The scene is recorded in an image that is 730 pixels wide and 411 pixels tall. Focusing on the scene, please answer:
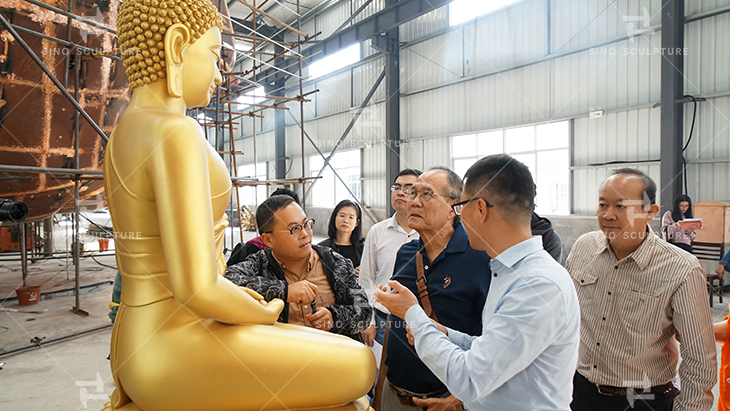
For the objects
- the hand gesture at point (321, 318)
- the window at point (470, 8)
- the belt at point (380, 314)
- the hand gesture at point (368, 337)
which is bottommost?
the hand gesture at point (368, 337)

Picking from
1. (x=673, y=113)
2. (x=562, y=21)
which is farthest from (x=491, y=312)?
(x=562, y=21)

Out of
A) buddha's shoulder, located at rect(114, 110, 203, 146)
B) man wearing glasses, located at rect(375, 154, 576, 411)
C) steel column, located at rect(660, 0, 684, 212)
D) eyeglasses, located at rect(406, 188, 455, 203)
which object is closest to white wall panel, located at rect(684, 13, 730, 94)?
steel column, located at rect(660, 0, 684, 212)

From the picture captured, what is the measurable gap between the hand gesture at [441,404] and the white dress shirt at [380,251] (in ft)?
4.75

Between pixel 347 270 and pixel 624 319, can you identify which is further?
pixel 347 270

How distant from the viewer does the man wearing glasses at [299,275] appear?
192 centimetres

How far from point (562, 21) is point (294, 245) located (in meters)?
10.2

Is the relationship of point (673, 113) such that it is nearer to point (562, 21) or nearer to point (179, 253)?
point (562, 21)

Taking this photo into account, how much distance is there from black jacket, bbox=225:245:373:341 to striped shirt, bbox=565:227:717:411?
1.19m

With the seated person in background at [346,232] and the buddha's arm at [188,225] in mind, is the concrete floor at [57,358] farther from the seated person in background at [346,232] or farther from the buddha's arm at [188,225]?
the buddha's arm at [188,225]

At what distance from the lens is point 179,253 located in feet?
4.39

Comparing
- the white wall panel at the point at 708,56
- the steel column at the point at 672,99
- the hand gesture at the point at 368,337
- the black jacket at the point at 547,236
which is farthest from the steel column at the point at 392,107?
the hand gesture at the point at 368,337

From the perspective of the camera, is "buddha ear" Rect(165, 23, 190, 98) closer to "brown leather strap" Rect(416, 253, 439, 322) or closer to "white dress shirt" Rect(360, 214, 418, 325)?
"brown leather strap" Rect(416, 253, 439, 322)

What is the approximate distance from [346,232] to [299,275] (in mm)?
2084

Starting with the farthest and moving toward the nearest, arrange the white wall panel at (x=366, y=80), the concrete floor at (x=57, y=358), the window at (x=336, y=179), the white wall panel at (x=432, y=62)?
the window at (x=336, y=179) < the white wall panel at (x=366, y=80) < the white wall panel at (x=432, y=62) < the concrete floor at (x=57, y=358)
